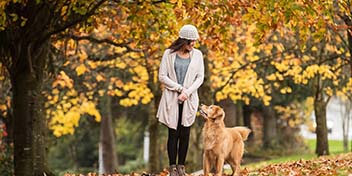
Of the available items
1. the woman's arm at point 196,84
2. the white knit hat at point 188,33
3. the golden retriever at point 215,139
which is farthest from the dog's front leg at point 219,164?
the white knit hat at point 188,33

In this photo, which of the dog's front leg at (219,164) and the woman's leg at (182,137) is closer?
the woman's leg at (182,137)

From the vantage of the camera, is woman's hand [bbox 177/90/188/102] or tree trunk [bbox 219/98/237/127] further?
tree trunk [bbox 219/98/237/127]

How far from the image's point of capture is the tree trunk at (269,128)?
126 feet

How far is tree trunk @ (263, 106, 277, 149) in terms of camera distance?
38438mm

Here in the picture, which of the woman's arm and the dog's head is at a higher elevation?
the woman's arm

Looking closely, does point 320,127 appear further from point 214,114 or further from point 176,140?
point 176,140

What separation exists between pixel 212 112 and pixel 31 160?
526cm

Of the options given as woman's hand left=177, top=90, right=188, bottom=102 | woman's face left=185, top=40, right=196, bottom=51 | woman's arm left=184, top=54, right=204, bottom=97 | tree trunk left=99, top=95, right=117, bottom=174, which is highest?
woman's face left=185, top=40, right=196, bottom=51

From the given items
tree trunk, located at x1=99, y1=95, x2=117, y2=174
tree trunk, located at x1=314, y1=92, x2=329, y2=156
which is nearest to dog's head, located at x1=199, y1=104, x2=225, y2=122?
tree trunk, located at x1=314, y1=92, x2=329, y2=156

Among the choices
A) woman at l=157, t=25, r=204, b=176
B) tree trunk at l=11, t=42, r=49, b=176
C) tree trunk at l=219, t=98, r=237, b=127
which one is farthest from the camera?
tree trunk at l=219, t=98, r=237, b=127

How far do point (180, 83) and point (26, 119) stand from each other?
17.1 ft

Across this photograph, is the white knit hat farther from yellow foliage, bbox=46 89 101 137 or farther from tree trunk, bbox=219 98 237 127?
tree trunk, bbox=219 98 237 127

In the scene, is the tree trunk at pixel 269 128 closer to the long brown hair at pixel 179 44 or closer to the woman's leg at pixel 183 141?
the woman's leg at pixel 183 141

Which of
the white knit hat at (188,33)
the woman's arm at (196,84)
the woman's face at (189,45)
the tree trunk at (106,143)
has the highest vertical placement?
the white knit hat at (188,33)
